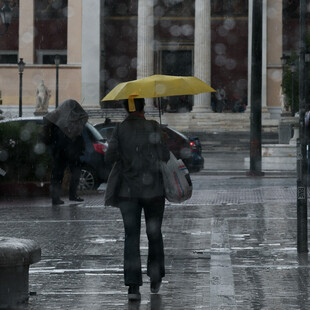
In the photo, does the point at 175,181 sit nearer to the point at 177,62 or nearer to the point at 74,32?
the point at 74,32

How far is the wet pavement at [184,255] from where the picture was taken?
7.41m

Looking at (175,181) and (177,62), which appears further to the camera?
(177,62)

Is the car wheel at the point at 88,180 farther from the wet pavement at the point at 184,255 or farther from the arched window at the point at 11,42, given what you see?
the arched window at the point at 11,42

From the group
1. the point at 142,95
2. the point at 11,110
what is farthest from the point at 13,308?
the point at 11,110

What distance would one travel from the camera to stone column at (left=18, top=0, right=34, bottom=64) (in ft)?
196

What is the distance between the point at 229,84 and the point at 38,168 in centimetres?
4535

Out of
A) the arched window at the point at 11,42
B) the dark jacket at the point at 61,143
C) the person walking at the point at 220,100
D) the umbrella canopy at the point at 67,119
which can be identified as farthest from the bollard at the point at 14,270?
the arched window at the point at 11,42

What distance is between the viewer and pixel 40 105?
51.5m

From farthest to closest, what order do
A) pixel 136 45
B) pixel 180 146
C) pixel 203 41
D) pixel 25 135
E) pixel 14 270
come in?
pixel 136 45 → pixel 203 41 → pixel 180 146 → pixel 25 135 → pixel 14 270

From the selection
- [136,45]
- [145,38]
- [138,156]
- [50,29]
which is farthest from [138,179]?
[136,45]

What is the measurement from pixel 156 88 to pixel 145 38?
52.1m

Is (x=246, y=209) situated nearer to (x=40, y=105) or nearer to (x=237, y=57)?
(x=40, y=105)

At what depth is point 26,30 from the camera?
5981 centimetres

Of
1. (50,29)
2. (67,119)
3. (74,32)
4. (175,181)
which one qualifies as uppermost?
(50,29)
